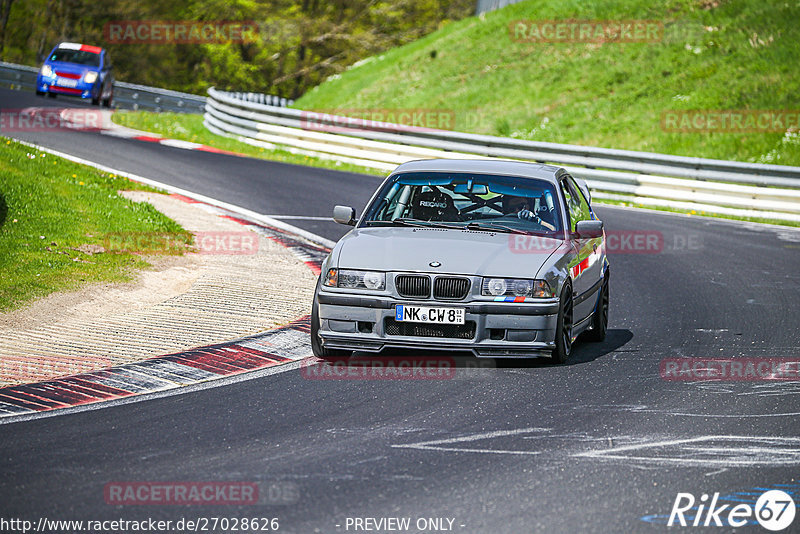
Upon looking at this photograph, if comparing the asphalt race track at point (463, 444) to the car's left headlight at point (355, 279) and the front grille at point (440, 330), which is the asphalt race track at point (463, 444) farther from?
the car's left headlight at point (355, 279)

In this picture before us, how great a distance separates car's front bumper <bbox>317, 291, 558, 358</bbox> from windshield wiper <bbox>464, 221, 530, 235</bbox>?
3.26 feet

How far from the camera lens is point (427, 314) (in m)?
8.50

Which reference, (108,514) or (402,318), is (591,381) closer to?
(402,318)

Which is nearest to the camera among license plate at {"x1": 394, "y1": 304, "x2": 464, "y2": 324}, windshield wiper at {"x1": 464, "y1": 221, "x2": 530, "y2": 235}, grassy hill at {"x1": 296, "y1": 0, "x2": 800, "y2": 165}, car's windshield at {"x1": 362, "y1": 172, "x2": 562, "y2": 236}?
license plate at {"x1": 394, "y1": 304, "x2": 464, "y2": 324}

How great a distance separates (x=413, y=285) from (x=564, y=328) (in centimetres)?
128

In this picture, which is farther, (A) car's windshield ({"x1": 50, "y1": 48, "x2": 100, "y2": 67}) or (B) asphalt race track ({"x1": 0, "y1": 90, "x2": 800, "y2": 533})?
(A) car's windshield ({"x1": 50, "y1": 48, "x2": 100, "y2": 67})

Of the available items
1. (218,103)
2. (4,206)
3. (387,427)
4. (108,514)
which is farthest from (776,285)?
(218,103)

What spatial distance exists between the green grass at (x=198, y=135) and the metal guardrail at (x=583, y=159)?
34 cm

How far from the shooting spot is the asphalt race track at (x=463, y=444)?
5648 mm

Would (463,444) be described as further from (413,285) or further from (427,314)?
(413,285)

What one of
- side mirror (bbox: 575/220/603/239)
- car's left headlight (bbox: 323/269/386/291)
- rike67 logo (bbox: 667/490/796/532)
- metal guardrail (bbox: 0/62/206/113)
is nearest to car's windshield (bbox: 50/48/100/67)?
metal guardrail (bbox: 0/62/206/113)

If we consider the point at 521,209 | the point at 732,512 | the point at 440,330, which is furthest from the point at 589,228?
the point at 732,512

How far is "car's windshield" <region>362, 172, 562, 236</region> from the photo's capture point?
31.7 feet

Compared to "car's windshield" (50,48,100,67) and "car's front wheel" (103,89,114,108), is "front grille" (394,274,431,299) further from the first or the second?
"car's front wheel" (103,89,114,108)
